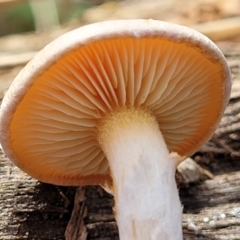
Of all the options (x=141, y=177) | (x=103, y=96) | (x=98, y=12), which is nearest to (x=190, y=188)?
(x=141, y=177)

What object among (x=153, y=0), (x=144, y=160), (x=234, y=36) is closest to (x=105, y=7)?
(x=153, y=0)

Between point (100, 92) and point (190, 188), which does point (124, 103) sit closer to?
point (100, 92)

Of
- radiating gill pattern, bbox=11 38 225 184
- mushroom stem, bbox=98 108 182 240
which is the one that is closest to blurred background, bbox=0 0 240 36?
radiating gill pattern, bbox=11 38 225 184

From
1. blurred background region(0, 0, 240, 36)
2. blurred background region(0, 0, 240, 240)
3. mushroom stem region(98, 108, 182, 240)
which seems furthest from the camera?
blurred background region(0, 0, 240, 36)

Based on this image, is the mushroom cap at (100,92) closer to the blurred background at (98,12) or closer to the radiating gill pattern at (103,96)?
the radiating gill pattern at (103,96)

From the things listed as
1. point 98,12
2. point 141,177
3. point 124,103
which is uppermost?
point 98,12

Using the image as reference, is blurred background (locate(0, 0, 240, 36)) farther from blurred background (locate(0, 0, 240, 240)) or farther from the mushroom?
the mushroom

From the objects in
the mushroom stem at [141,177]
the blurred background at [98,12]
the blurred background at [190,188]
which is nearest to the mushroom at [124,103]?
the mushroom stem at [141,177]
